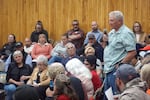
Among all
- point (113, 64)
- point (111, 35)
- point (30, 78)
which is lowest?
point (30, 78)

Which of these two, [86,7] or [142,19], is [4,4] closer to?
[86,7]

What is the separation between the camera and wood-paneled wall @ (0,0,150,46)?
9.71 metres

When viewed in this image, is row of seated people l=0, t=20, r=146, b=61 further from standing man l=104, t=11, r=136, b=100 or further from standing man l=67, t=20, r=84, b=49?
standing man l=104, t=11, r=136, b=100

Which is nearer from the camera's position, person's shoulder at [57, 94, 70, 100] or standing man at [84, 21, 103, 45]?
person's shoulder at [57, 94, 70, 100]

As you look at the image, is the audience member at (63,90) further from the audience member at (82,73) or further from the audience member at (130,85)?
the audience member at (82,73)

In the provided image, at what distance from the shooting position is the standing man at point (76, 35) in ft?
31.2

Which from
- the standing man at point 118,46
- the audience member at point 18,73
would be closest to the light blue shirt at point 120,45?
the standing man at point 118,46

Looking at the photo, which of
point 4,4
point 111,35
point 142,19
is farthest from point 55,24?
point 111,35

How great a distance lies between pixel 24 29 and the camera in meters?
11.3

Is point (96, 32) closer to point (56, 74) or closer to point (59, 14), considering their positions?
point (59, 14)

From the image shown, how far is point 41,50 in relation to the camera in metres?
9.20

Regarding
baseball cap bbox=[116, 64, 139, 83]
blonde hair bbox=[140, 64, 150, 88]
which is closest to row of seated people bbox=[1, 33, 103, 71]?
blonde hair bbox=[140, 64, 150, 88]

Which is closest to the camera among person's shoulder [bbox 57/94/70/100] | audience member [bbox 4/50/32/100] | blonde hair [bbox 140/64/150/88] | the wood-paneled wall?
blonde hair [bbox 140/64/150/88]

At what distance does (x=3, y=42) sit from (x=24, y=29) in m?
0.72
